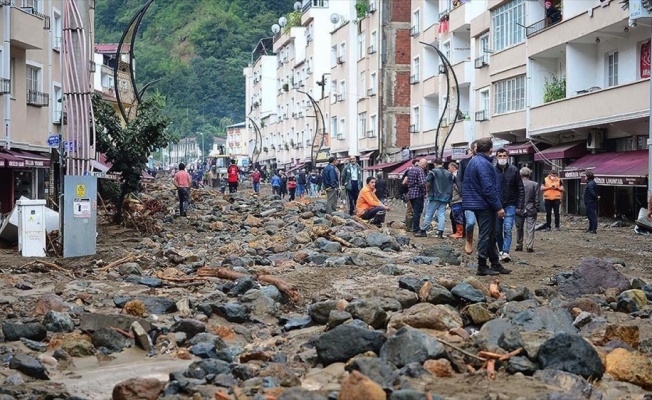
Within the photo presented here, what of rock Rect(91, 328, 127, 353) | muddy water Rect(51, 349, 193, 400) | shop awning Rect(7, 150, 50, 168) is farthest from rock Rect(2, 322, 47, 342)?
shop awning Rect(7, 150, 50, 168)

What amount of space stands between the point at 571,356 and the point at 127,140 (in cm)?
1822

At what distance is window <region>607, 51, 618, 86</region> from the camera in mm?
31406

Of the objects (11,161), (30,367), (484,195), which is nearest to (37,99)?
(11,161)

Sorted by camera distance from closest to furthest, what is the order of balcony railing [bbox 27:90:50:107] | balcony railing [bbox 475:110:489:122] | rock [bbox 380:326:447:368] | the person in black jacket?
rock [bbox 380:326:447:368] < the person in black jacket < balcony railing [bbox 27:90:50:107] < balcony railing [bbox 475:110:489:122]

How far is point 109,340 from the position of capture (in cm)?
845

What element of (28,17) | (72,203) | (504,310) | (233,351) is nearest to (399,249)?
(72,203)

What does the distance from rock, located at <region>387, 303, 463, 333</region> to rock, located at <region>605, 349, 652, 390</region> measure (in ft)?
5.46

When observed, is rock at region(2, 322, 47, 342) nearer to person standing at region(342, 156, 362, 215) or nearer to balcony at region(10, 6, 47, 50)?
person standing at region(342, 156, 362, 215)

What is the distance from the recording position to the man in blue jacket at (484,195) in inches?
471

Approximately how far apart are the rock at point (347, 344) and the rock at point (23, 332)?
3002 mm

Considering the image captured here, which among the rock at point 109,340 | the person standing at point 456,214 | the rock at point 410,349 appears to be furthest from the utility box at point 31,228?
the rock at point 410,349

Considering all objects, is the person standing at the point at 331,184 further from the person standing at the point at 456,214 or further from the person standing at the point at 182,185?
the person standing at the point at 456,214

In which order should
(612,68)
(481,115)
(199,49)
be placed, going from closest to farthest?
1. (612,68)
2. (481,115)
3. (199,49)

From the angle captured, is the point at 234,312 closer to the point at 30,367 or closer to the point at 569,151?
the point at 30,367
